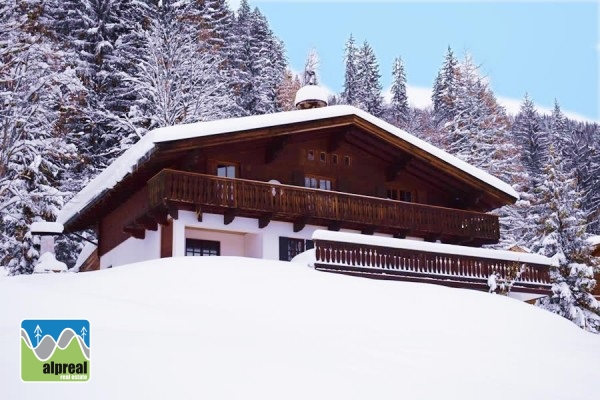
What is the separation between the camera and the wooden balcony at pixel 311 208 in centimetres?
2247

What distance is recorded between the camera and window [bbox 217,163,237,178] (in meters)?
24.8

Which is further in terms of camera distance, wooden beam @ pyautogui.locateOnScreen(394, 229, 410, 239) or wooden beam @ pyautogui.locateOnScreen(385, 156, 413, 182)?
wooden beam @ pyautogui.locateOnScreen(385, 156, 413, 182)

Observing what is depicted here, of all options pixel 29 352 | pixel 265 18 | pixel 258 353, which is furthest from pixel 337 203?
pixel 265 18

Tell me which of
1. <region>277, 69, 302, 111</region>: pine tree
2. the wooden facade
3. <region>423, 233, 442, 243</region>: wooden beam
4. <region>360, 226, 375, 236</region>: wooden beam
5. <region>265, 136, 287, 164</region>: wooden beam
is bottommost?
<region>423, 233, 442, 243</region>: wooden beam

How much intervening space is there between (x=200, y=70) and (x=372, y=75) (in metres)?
38.7

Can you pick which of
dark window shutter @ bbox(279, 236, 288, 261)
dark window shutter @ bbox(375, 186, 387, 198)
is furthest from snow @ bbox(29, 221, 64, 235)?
dark window shutter @ bbox(375, 186, 387, 198)

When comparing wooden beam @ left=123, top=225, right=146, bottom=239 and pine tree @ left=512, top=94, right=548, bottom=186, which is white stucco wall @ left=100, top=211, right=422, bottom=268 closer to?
wooden beam @ left=123, top=225, right=146, bottom=239

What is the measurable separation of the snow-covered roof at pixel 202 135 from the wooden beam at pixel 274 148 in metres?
0.95

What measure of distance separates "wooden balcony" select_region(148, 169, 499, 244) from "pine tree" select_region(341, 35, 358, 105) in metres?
38.6

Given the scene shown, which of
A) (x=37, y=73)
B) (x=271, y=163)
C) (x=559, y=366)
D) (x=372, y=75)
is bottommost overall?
(x=559, y=366)

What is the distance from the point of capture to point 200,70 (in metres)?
35.6

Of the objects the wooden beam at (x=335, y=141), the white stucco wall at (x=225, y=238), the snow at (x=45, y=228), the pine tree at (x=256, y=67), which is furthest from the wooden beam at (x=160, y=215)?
the pine tree at (x=256, y=67)

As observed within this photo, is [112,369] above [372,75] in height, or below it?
below

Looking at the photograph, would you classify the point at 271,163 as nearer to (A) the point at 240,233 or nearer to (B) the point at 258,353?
(A) the point at 240,233
